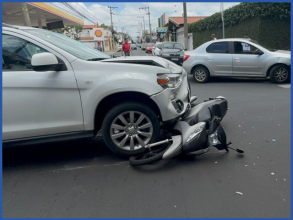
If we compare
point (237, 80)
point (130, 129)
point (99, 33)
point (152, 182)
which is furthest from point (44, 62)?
point (99, 33)

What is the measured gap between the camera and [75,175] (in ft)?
10.8

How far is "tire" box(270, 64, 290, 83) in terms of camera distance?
8.51m

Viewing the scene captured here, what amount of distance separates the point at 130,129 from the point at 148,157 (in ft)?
1.53

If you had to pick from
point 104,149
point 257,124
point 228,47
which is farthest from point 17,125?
point 228,47

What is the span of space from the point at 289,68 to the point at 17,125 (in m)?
8.41

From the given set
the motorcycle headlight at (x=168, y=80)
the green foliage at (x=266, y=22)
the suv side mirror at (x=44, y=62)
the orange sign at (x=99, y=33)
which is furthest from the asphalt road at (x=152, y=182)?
the orange sign at (x=99, y=33)

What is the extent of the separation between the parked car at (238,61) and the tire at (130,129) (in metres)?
6.65

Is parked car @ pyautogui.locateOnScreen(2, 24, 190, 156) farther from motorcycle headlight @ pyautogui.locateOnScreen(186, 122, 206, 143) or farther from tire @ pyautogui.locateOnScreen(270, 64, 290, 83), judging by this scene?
tire @ pyautogui.locateOnScreen(270, 64, 290, 83)

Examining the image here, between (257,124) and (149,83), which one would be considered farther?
(257,124)

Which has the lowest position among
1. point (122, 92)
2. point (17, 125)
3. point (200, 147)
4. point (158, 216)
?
point (158, 216)

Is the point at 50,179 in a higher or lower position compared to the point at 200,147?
lower

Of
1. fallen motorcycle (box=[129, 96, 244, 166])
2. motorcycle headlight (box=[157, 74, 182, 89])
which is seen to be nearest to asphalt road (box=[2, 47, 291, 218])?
fallen motorcycle (box=[129, 96, 244, 166])

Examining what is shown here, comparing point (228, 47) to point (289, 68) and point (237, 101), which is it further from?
point (237, 101)

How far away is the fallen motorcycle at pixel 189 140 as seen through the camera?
333cm
